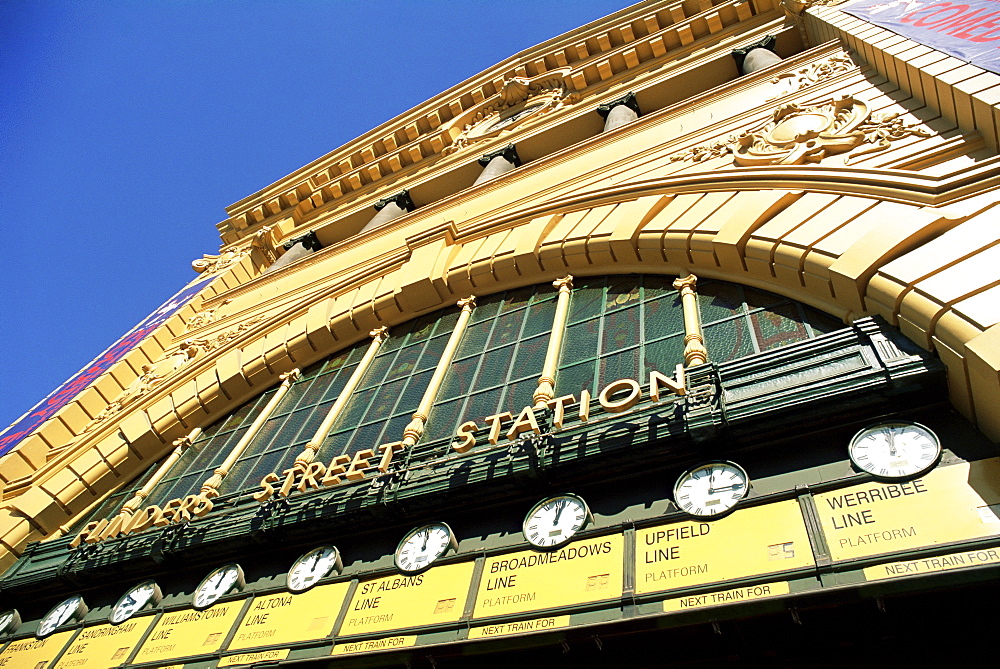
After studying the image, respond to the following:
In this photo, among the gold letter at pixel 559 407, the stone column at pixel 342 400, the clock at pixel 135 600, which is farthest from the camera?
the stone column at pixel 342 400

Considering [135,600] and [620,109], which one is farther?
[620,109]

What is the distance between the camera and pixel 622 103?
872 inches

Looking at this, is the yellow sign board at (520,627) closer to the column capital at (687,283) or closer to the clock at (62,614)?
the column capital at (687,283)

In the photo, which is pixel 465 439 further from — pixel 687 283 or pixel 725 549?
pixel 687 283

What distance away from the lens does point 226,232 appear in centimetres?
3078

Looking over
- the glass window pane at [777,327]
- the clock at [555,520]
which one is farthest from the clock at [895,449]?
the clock at [555,520]

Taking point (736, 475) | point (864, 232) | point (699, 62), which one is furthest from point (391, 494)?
point (699, 62)

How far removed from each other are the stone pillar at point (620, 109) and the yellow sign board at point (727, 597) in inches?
675

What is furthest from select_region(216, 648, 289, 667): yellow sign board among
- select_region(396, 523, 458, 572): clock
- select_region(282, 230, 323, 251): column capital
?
select_region(282, 230, 323, 251): column capital

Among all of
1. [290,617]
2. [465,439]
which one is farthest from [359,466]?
[290,617]

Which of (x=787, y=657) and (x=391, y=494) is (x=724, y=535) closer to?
(x=787, y=657)

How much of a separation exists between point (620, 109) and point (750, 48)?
4169 mm

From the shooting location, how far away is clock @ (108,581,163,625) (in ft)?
33.8

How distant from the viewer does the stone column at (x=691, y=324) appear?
9125mm
